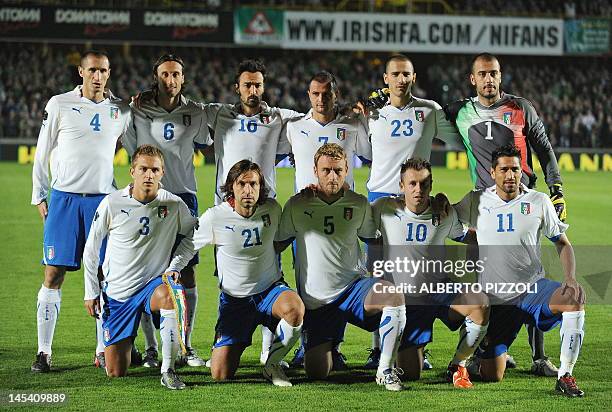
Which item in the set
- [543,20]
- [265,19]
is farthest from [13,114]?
[543,20]

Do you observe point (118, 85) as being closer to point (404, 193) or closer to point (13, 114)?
point (13, 114)

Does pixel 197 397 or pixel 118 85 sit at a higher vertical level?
pixel 118 85

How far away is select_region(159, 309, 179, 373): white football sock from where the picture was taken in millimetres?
6156

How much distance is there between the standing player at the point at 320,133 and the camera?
278 inches

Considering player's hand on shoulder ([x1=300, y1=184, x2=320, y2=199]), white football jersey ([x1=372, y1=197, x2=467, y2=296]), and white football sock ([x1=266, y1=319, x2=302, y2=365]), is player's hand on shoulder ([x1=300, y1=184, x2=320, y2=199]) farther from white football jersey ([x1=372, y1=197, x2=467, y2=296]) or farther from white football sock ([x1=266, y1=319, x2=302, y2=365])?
white football sock ([x1=266, y1=319, x2=302, y2=365])

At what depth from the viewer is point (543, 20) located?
31812mm

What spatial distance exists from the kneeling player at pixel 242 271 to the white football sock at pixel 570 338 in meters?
1.72

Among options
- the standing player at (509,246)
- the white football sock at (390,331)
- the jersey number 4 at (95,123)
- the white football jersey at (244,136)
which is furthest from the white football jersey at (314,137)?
the jersey number 4 at (95,123)

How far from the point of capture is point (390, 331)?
20.4 ft

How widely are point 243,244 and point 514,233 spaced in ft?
5.80

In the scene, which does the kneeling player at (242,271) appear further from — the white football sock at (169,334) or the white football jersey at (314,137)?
the white football jersey at (314,137)

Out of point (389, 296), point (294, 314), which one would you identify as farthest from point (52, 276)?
point (389, 296)

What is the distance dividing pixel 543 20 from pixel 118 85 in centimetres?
1360

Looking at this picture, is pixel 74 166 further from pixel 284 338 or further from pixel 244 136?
pixel 284 338
